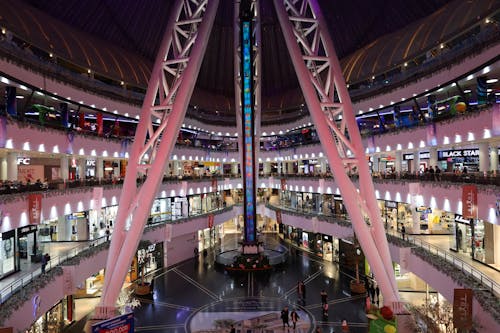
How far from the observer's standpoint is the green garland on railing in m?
14.2

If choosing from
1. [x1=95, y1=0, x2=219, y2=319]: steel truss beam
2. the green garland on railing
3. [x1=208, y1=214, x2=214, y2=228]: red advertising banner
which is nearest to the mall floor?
[x1=95, y1=0, x2=219, y2=319]: steel truss beam

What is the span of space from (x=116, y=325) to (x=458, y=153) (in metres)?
30.2

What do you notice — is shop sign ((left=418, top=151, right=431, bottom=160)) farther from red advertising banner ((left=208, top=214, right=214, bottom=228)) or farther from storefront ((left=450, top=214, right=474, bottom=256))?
red advertising banner ((left=208, top=214, right=214, bottom=228))

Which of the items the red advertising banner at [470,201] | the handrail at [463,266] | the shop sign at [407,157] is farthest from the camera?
the shop sign at [407,157]

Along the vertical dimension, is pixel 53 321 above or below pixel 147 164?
below

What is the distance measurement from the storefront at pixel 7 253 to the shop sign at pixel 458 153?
112ft

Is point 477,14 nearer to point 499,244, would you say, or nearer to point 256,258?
point 499,244

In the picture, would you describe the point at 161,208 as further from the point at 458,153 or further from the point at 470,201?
the point at 470,201

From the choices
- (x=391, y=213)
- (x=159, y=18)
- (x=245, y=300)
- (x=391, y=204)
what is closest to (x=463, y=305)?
(x=245, y=300)

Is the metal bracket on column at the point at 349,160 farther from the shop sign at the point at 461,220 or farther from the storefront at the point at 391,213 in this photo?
the storefront at the point at 391,213

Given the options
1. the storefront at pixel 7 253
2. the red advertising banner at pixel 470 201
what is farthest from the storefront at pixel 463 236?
the storefront at pixel 7 253

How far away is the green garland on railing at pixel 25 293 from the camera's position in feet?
46.7

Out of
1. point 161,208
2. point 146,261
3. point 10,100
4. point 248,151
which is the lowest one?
point 146,261

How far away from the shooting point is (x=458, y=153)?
3378cm
